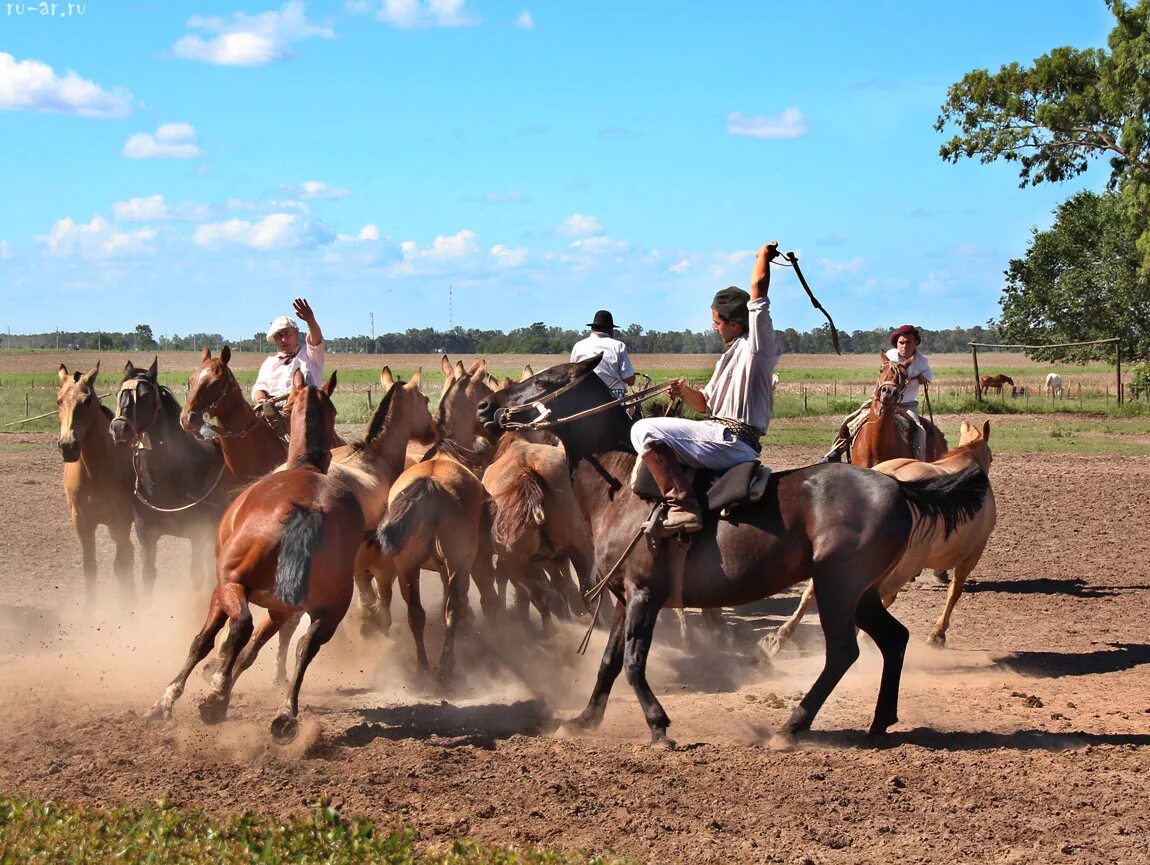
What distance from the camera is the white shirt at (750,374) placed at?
7094mm

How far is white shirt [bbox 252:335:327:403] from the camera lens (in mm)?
10797

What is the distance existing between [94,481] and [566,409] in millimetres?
5424

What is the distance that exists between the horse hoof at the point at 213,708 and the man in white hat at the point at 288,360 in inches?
159

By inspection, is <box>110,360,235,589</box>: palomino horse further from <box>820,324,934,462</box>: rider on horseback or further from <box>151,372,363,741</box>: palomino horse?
<box>820,324,934,462</box>: rider on horseback

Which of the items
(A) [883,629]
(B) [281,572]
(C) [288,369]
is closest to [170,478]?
(C) [288,369]

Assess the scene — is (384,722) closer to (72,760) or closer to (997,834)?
(72,760)

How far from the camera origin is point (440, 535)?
8945 millimetres

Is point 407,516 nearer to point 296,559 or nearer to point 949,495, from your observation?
point 296,559

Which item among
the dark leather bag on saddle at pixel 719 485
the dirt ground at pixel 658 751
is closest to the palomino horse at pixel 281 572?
the dirt ground at pixel 658 751

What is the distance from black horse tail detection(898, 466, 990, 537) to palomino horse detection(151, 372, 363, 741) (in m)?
3.42

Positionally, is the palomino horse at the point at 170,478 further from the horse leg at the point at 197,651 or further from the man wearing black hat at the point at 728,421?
the man wearing black hat at the point at 728,421

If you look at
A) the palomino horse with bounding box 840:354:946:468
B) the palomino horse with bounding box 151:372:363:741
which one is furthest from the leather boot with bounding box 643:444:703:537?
the palomino horse with bounding box 840:354:946:468

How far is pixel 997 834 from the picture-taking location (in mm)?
5535

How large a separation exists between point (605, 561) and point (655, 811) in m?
1.97
